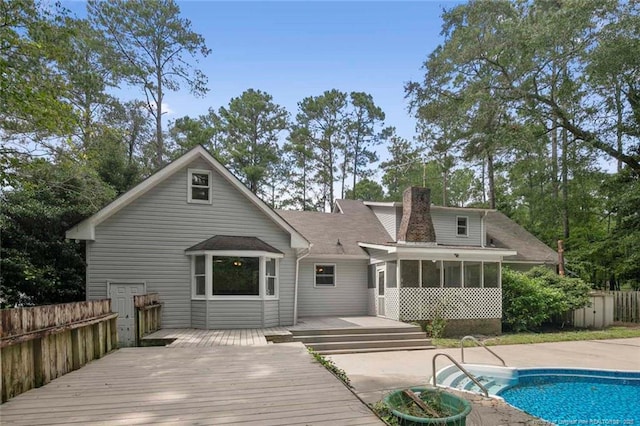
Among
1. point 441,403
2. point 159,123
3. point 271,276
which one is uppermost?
point 159,123

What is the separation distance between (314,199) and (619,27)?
22591mm

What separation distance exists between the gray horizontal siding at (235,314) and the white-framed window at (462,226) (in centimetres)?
1066

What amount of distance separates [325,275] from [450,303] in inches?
193

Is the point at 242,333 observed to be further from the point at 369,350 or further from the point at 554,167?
the point at 554,167

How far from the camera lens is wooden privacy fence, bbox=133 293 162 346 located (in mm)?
A: 8922

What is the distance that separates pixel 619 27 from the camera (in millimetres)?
16141

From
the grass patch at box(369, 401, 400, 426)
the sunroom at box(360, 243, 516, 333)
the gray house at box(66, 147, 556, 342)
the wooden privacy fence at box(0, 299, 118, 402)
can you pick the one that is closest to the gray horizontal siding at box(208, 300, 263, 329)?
the gray house at box(66, 147, 556, 342)

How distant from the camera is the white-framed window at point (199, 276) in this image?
11.7 meters

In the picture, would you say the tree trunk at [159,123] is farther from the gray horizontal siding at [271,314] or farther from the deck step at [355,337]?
the deck step at [355,337]

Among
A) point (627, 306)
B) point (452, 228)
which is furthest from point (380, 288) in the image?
point (627, 306)

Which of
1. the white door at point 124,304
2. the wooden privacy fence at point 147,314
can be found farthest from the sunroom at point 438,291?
the white door at point 124,304

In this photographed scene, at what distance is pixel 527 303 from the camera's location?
46.4ft

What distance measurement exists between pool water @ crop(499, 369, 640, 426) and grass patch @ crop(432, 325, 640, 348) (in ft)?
10.4

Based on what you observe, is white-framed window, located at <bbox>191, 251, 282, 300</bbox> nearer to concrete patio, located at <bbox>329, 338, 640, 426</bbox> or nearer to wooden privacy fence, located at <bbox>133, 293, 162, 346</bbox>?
wooden privacy fence, located at <bbox>133, 293, 162, 346</bbox>
